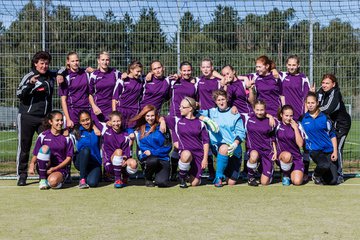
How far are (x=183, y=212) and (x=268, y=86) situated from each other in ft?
10.2

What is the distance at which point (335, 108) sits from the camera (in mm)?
7941

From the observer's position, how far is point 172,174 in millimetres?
8125

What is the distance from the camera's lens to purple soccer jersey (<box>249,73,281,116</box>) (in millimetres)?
8133

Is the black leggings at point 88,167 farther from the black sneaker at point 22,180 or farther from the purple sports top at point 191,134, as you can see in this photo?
the purple sports top at point 191,134

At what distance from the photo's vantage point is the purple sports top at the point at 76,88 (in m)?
7.99

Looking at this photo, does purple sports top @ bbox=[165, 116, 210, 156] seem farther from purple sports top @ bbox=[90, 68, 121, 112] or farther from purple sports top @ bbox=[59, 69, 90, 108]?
purple sports top @ bbox=[59, 69, 90, 108]

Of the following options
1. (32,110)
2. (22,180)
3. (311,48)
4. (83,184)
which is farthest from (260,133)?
(22,180)

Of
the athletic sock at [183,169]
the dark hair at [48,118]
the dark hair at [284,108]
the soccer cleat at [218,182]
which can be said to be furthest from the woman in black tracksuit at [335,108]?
the dark hair at [48,118]

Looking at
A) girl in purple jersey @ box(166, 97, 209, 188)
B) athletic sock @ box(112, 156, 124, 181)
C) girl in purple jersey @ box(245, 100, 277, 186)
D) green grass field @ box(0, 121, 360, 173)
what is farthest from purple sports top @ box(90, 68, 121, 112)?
green grass field @ box(0, 121, 360, 173)

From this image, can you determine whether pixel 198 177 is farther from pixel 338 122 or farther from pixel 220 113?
pixel 338 122

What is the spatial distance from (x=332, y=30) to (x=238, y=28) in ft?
4.90

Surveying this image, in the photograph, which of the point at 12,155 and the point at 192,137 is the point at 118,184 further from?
the point at 12,155

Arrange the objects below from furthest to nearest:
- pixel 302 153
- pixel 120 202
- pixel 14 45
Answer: pixel 14 45 < pixel 302 153 < pixel 120 202

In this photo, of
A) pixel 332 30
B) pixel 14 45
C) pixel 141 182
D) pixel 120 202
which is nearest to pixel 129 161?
pixel 141 182
